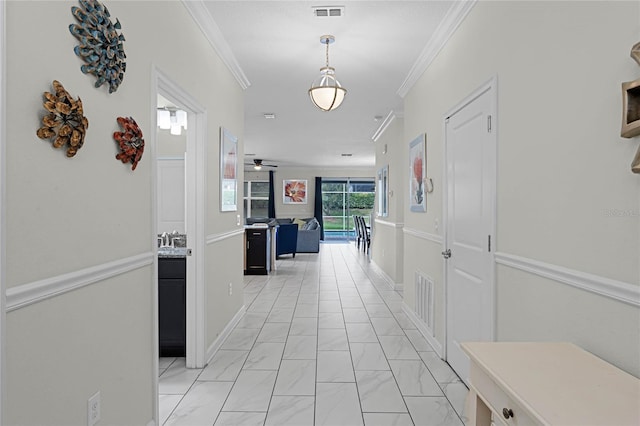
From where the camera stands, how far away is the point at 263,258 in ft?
23.6

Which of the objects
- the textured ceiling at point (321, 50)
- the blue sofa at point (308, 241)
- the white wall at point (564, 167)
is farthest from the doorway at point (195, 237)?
the blue sofa at point (308, 241)

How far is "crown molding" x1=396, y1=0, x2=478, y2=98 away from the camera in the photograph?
270cm

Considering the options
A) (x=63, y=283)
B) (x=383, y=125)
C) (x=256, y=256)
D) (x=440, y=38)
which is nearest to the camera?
(x=63, y=283)

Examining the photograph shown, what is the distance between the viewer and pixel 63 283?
1386 mm

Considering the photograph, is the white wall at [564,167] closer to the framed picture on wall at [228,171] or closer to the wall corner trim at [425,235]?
the wall corner trim at [425,235]

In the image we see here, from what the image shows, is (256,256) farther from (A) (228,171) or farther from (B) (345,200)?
(B) (345,200)

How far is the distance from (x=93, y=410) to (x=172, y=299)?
1622mm

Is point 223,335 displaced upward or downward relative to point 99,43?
downward

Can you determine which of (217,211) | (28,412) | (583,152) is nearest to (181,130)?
(217,211)

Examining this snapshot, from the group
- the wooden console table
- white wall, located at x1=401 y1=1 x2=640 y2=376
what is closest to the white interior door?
white wall, located at x1=401 y1=1 x2=640 y2=376

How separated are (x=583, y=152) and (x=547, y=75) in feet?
1.51

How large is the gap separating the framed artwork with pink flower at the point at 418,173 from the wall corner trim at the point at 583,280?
1.91m

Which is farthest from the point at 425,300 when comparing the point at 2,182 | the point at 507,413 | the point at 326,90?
the point at 2,182

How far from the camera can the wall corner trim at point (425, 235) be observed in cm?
340
